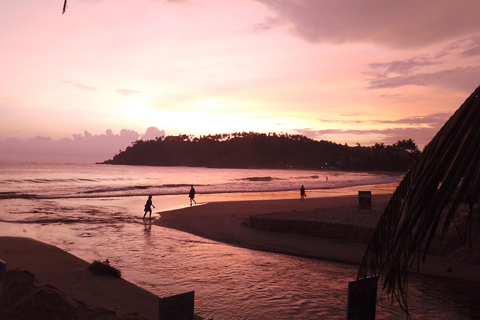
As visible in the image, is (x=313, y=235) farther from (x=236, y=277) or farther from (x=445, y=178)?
(x=445, y=178)

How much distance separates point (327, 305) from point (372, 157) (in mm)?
180698

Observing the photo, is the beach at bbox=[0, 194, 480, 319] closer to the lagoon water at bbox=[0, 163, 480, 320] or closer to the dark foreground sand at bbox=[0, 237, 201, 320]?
the dark foreground sand at bbox=[0, 237, 201, 320]

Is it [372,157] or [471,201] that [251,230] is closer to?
[471,201]

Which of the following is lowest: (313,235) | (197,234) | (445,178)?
(197,234)

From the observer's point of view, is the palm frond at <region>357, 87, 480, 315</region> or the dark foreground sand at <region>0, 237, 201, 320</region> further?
the dark foreground sand at <region>0, 237, 201, 320</region>

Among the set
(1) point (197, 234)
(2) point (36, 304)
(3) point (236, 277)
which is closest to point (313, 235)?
(1) point (197, 234)

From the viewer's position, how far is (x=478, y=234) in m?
12.1

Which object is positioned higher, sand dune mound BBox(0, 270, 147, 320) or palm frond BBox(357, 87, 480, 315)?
palm frond BBox(357, 87, 480, 315)

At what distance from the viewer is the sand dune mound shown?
18.7 feet

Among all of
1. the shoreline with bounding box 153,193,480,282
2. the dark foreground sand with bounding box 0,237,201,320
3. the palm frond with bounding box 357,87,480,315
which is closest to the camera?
the palm frond with bounding box 357,87,480,315

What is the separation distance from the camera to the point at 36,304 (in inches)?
230

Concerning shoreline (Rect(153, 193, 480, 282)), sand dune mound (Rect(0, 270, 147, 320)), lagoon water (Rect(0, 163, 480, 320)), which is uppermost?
sand dune mound (Rect(0, 270, 147, 320))

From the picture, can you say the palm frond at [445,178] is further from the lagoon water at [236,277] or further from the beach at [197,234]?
the lagoon water at [236,277]

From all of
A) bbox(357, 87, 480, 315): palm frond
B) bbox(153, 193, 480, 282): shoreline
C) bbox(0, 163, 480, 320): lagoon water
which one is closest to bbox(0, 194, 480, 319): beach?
bbox(153, 193, 480, 282): shoreline
